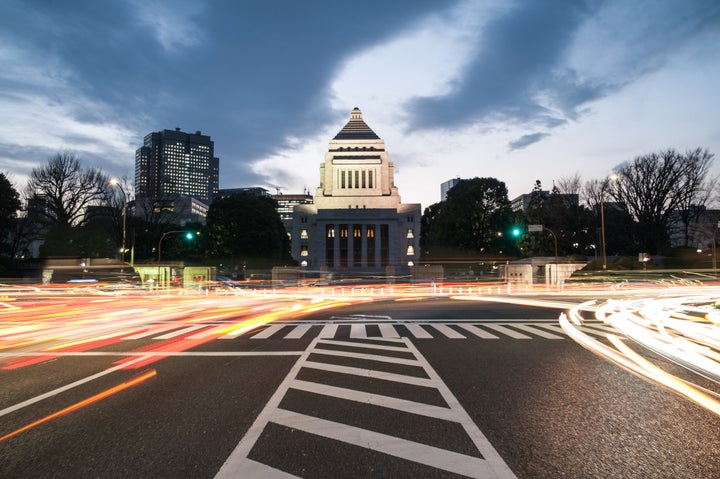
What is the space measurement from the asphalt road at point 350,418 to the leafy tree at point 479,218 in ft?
249

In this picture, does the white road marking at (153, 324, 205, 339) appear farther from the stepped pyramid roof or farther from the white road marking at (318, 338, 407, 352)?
the stepped pyramid roof

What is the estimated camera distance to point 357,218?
87.8 m

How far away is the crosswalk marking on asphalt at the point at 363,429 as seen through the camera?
3838mm

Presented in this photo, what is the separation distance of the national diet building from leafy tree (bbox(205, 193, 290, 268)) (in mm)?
12126

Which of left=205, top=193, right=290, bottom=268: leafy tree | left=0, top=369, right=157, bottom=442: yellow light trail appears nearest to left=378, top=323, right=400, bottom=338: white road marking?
left=0, top=369, right=157, bottom=442: yellow light trail

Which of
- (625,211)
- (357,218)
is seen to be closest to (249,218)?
(357,218)

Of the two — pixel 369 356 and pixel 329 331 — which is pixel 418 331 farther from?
pixel 369 356

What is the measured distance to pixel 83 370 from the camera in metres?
7.98

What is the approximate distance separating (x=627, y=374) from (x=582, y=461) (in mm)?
4291

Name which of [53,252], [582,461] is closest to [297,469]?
[582,461]

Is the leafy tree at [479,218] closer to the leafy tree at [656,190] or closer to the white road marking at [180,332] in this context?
the leafy tree at [656,190]

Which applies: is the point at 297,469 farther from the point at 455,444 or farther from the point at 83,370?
the point at 83,370

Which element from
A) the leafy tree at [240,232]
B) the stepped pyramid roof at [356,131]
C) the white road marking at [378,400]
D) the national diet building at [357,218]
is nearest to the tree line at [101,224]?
the leafy tree at [240,232]

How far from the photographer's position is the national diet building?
87.4m
